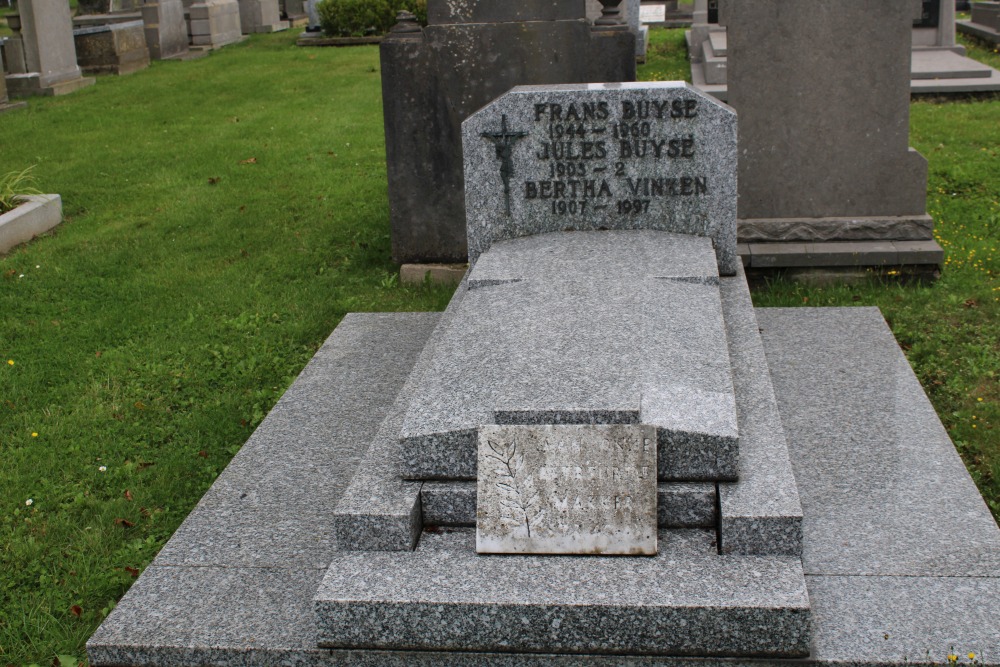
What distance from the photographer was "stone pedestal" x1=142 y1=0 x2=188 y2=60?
16.7 m

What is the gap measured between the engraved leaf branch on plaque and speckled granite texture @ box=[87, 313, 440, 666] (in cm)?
66

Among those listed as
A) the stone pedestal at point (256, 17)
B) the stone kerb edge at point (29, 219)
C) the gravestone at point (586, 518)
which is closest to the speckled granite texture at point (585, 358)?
the gravestone at point (586, 518)

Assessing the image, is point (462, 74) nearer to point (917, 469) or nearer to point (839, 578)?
point (917, 469)

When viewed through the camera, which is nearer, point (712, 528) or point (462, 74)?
point (712, 528)

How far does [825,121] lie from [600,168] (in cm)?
214

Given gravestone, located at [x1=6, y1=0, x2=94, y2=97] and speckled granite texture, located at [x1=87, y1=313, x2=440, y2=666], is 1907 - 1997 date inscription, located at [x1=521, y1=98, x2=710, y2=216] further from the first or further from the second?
gravestone, located at [x1=6, y1=0, x2=94, y2=97]

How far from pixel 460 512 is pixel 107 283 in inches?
178

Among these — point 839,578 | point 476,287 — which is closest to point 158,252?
point 476,287

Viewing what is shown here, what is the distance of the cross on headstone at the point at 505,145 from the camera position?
16.9 ft

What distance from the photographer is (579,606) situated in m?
3.00

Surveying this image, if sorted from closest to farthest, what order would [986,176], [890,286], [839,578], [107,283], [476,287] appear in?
[839,578]
[476,287]
[890,286]
[107,283]
[986,176]

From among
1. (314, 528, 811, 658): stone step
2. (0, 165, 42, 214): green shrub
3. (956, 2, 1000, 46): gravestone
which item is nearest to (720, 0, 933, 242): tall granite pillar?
(314, 528, 811, 658): stone step

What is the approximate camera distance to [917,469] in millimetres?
4016

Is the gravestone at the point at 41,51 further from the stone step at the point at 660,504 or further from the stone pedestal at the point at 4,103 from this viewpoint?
the stone step at the point at 660,504
